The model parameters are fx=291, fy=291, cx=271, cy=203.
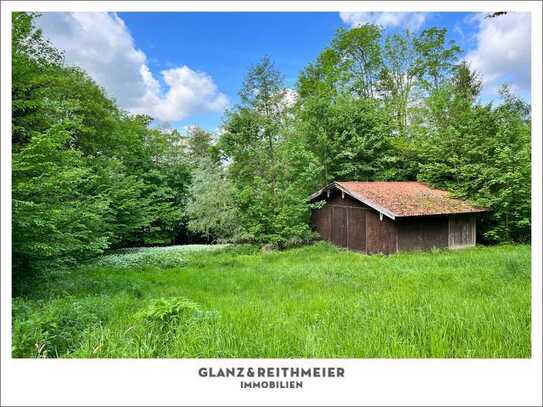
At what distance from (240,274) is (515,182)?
1226 cm

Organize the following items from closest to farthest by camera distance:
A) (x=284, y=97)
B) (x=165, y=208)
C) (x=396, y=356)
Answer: (x=396, y=356)
(x=284, y=97)
(x=165, y=208)

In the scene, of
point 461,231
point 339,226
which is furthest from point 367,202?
point 461,231

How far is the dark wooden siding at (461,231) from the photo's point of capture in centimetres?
1258

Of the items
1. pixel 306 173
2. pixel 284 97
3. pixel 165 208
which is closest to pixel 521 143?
pixel 306 173

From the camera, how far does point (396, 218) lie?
10.9 metres

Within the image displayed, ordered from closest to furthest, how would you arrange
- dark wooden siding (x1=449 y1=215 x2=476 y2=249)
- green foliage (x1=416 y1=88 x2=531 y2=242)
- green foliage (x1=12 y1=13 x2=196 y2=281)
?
1. green foliage (x1=12 y1=13 x2=196 y2=281)
2. green foliage (x1=416 y1=88 x2=531 y2=242)
3. dark wooden siding (x1=449 y1=215 x2=476 y2=249)

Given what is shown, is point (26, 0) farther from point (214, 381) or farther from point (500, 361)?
point (500, 361)

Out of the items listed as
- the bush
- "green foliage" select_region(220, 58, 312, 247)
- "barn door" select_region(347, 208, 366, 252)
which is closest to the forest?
"green foliage" select_region(220, 58, 312, 247)

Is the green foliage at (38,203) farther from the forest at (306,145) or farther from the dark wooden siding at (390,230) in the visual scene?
the dark wooden siding at (390,230)

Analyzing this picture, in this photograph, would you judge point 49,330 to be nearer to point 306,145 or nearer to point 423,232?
point 423,232

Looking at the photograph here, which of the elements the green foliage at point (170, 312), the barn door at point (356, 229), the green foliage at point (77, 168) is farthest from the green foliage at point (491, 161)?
the green foliage at point (77, 168)

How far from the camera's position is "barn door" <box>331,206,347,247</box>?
45.3 feet

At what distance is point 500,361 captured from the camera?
2271 millimetres

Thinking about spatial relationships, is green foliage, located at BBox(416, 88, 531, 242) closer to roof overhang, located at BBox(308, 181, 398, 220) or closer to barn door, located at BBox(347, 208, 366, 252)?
→ barn door, located at BBox(347, 208, 366, 252)
